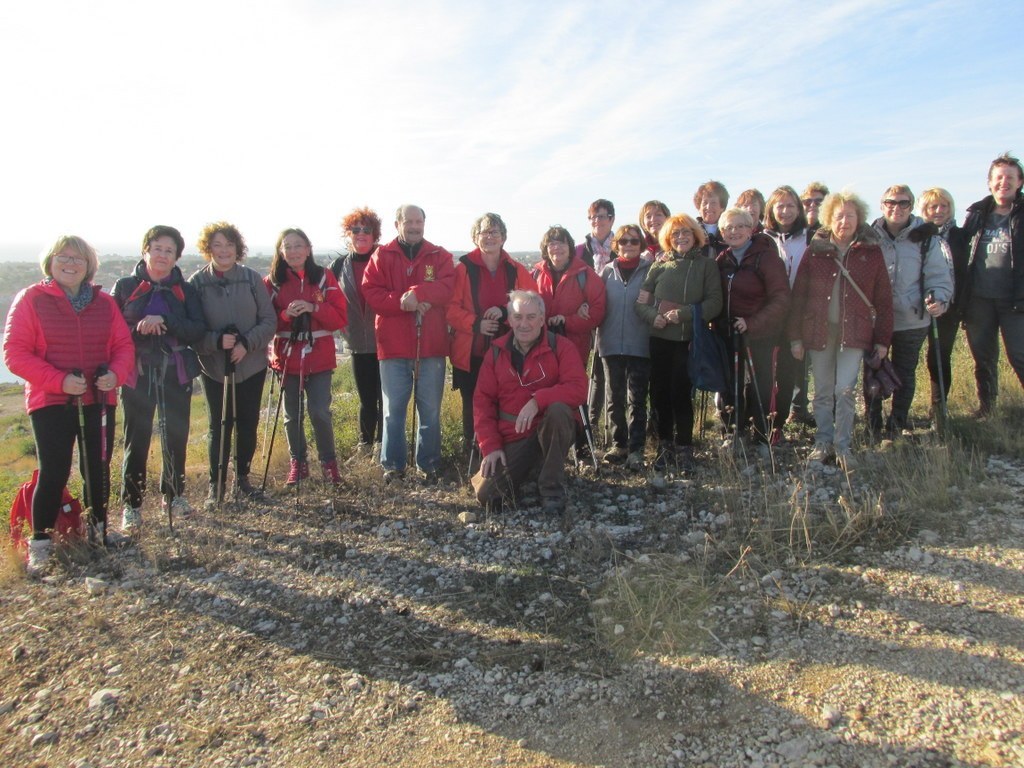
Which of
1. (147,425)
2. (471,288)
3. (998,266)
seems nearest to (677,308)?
(471,288)

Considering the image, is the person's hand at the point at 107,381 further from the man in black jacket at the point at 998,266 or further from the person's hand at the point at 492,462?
the man in black jacket at the point at 998,266

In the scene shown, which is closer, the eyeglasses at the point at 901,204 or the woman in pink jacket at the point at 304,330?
the eyeglasses at the point at 901,204

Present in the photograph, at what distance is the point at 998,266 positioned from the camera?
6445 millimetres

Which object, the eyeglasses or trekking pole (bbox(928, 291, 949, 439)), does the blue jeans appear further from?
trekking pole (bbox(928, 291, 949, 439))

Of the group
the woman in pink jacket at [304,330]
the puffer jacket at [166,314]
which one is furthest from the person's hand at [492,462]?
the puffer jacket at [166,314]

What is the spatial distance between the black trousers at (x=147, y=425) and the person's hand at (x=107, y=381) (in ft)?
1.89

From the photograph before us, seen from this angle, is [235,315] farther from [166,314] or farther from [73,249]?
[73,249]

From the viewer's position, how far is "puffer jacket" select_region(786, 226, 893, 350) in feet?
19.9

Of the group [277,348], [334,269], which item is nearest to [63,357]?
[277,348]

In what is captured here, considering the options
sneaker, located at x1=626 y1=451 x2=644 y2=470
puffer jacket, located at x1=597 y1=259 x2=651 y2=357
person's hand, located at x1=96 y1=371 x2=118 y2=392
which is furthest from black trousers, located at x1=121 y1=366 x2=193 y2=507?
sneaker, located at x1=626 y1=451 x2=644 y2=470

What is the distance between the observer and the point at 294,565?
5.35 meters

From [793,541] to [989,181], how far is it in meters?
4.33

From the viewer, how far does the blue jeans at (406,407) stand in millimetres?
6809

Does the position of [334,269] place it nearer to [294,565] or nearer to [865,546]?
[294,565]
